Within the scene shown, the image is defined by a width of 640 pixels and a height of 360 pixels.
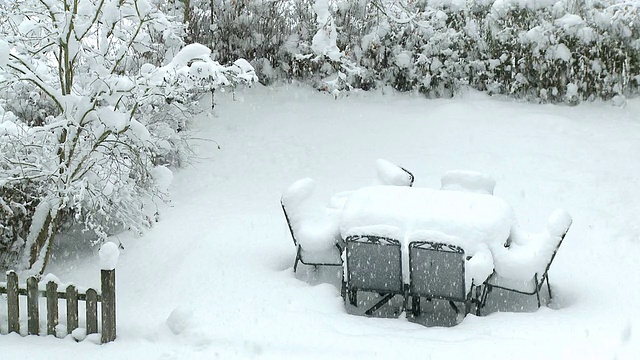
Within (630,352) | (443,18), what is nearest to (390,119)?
(443,18)

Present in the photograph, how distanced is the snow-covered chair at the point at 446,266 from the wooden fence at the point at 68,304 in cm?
251

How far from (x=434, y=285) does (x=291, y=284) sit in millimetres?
1354

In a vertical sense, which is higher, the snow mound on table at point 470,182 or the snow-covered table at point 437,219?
the snow mound on table at point 470,182

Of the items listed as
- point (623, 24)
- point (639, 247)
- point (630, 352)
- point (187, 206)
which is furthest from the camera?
point (623, 24)

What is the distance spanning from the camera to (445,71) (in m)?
12.0

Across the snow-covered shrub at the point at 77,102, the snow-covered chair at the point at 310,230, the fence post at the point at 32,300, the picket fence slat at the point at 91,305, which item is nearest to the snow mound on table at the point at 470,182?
the snow-covered chair at the point at 310,230

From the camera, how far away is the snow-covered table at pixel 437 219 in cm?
628

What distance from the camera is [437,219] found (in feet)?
21.2

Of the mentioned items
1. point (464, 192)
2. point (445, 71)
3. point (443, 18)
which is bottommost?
point (464, 192)

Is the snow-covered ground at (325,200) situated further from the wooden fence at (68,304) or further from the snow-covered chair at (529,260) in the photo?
the snow-covered chair at (529,260)

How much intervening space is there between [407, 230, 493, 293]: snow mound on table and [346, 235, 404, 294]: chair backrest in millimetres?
213

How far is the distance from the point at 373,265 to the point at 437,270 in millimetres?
572

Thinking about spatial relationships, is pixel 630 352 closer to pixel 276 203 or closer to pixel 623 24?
pixel 276 203

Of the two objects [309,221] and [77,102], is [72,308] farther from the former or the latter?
[309,221]
